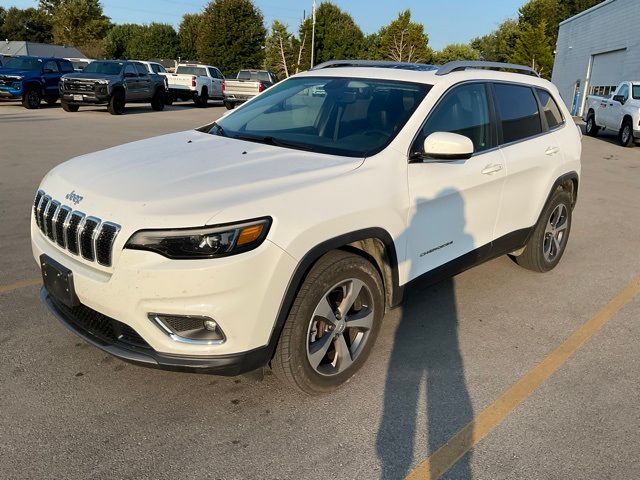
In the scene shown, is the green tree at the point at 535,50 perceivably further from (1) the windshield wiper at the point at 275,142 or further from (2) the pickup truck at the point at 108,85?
(1) the windshield wiper at the point at 275,142

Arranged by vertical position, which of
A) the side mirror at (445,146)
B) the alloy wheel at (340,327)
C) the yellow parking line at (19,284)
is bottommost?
the yellow parking line at (19,284)

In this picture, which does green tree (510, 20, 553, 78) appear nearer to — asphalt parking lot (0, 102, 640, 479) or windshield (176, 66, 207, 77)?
windshield (176, 66, 207, 77)

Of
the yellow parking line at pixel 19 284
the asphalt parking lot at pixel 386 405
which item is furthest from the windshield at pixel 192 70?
the yellow parking line at pixel 19 284

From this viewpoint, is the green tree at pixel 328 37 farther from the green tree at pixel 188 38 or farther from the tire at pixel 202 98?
the tire at pixel 202 98

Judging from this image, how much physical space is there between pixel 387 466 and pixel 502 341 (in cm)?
167

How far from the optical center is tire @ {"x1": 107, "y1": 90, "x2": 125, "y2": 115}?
806 inches

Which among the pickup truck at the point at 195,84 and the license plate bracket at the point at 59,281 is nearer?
the license plate bracket at the point at 59,281

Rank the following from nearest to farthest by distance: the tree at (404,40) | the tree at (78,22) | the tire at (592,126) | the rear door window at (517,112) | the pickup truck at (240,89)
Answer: the rear door window at (517,112)
the tire at (592,126)
the pickup truck at (240,89)
the tree at (78,22)
the tree at (404,40)

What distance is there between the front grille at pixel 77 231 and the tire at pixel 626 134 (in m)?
17.8

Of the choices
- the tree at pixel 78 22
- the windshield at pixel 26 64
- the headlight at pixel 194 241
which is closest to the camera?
the headlight at pixel 194 241

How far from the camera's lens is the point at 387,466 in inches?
106

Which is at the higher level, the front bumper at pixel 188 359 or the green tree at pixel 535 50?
the green tree at pixel 535 50

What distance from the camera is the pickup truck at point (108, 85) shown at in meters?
19.9

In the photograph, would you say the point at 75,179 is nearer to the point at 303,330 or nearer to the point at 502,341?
the point at 303,330
